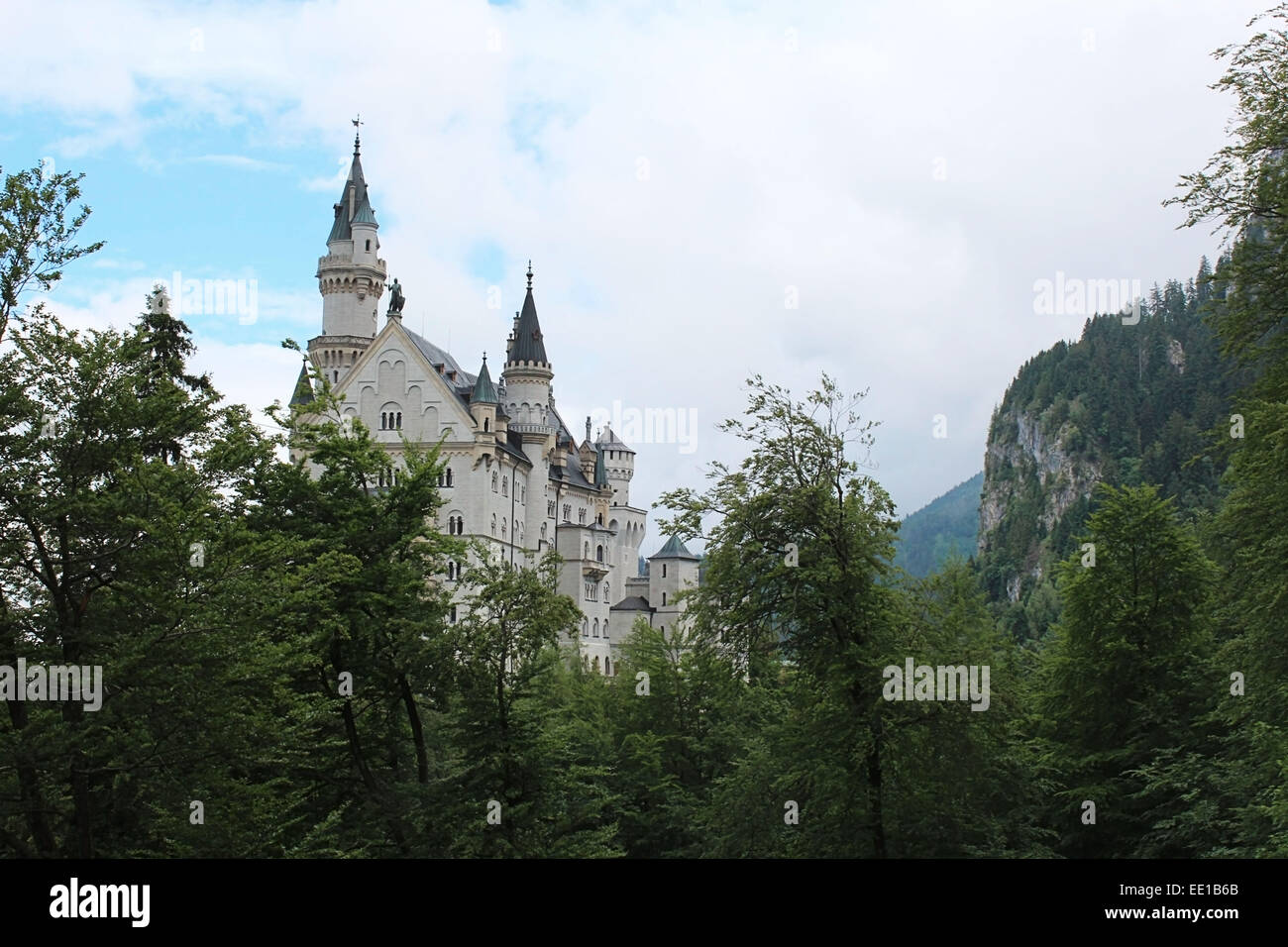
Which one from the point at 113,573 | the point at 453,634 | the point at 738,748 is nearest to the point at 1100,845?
the point at 738,748

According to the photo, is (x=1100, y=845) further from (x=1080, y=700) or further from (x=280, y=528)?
(x=280, y=528)

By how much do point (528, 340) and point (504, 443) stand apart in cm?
1233

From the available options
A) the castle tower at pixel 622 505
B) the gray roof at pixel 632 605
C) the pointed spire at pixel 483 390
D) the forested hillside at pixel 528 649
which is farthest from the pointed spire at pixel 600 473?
the forested hillside at pixel 528 649

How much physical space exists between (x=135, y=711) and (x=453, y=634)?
8263 mm

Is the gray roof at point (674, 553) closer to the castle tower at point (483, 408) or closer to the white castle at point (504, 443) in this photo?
the white castle at point (504, 443)

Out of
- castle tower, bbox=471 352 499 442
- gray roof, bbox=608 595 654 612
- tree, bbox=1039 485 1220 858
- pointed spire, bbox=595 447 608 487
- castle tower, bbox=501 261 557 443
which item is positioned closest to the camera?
tree, bbox=1039 485 1220 858

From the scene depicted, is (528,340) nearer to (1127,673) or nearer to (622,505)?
(622,505)

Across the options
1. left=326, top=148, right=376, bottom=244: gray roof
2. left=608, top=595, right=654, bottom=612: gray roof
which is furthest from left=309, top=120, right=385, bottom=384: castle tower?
left=608, top=595, right=654, bottom=612: gray roof

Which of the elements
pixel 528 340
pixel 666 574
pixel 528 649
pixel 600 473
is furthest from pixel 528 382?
pixel 528 649

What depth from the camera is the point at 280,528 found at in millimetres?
33438

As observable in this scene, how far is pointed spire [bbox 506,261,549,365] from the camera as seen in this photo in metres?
109

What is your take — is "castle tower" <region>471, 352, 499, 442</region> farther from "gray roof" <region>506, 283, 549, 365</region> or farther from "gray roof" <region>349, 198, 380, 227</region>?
"gray roof" <region>349, 198, 380, 227</region>

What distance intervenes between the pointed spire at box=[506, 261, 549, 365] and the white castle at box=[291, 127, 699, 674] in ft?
0.35

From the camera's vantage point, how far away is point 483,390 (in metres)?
99.1
